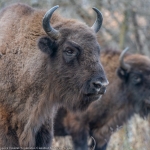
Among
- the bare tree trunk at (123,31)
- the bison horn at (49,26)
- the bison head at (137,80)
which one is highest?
the bison horn at (49,26)

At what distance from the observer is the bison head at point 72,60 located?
6.30m

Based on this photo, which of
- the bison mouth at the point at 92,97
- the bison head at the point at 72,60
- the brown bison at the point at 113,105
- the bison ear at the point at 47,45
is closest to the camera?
the bison head at the point at 72,60

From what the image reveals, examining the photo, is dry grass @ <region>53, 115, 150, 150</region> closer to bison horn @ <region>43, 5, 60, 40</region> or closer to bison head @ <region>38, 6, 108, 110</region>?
bison head @ <region>38, 6, 108, 110</region>

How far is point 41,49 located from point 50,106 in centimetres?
84

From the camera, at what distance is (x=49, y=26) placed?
6504mm

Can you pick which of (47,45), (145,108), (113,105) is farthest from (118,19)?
(47,45)

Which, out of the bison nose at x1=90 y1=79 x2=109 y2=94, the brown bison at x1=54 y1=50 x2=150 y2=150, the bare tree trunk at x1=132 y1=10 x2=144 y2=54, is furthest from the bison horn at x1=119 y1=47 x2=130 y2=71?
the bison nose at x1=90 y1=79 x2=109 y2=94

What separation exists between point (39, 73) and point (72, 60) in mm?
508

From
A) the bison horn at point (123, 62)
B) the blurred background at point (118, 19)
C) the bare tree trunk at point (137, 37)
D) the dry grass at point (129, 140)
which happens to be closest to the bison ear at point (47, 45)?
the dry grass at point (129, 140)

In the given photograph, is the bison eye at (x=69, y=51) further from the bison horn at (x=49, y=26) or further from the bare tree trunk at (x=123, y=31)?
the bare tree trunk at (x=123, y=31)

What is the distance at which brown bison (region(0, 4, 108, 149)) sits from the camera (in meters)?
6.48

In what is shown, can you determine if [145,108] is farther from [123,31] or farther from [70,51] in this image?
[70,51]

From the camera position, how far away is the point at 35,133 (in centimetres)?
669

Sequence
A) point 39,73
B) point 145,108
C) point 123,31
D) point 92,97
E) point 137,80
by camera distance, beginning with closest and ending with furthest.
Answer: point 92,97
point 39,73
point 137,80
point 145,108
point 123,31
